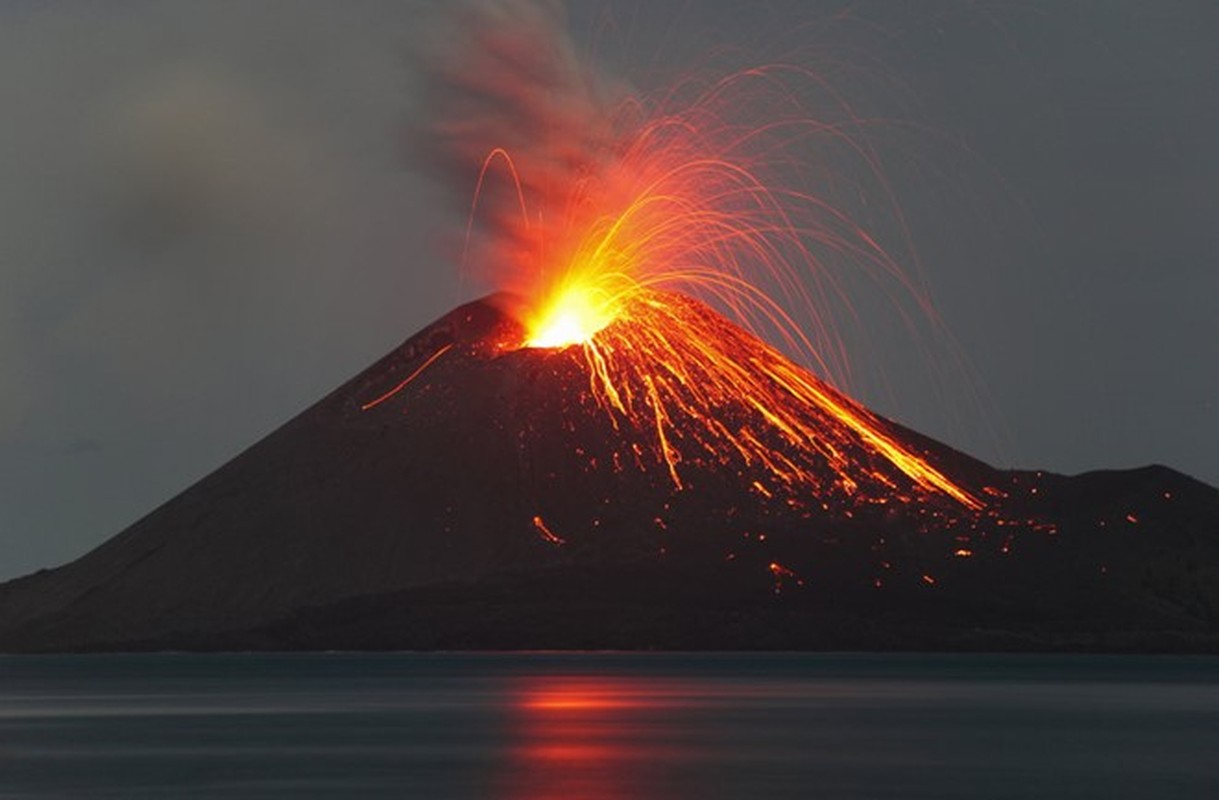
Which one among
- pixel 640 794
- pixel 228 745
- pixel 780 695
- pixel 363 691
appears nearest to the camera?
pixel 640 794

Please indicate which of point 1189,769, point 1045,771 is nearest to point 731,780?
point 1045,771

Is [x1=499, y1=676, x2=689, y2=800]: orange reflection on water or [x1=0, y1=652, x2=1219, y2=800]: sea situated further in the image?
[x1=0, y1=652, x2=1219, y2=800]: sea

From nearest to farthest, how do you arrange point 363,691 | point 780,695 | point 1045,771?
point 1045,771, point 780,695, point 363,691

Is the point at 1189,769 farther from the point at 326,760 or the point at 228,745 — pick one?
the point at 228,745

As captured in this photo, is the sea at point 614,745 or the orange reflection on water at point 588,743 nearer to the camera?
the orange reflection on water at point 588,743
